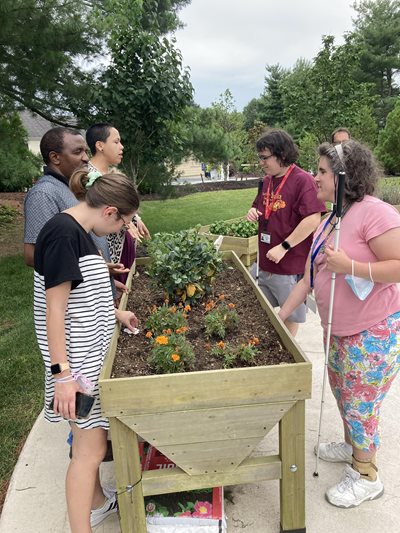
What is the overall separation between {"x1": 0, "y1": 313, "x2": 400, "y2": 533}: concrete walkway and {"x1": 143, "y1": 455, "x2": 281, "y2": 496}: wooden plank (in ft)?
1.25

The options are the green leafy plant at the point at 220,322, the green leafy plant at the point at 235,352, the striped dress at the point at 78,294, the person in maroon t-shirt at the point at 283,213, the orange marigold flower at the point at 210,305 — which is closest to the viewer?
the striped dress at the point at 78,294

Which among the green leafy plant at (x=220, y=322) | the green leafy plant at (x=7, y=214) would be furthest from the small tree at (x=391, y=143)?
the green leafy plant at (x=220, y=322)

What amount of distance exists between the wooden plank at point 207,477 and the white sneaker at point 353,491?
503 mm

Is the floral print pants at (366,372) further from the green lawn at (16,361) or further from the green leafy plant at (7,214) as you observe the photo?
the green leafy plant at (7,214)

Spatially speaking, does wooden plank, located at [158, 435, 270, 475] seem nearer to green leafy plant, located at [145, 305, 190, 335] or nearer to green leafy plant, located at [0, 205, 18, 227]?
green leafy plant, located at [145, 305, 190, 335]

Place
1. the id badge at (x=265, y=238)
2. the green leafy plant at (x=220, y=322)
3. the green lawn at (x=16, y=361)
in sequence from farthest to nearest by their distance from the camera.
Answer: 1. the id badge at (x=265, y=238)
2. the green lawn at (x=16, y=361)
3. the green leafy plant at (x=220, y=322)

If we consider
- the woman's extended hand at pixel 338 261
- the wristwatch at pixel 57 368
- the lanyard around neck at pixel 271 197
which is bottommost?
the wristwatch at pixel 57 368

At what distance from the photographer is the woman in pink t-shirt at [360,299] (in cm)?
→ 192

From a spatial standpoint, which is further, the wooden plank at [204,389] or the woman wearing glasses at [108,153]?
the woman wearing glasses at [108,153]

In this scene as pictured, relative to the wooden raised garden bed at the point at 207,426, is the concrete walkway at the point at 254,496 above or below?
below

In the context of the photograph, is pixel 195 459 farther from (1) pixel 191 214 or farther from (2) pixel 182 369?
(1) pixel 191 214

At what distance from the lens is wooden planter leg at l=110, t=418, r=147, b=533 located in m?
1.84

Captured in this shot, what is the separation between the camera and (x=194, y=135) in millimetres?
9828

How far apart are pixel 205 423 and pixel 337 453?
1.20 meters
